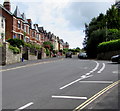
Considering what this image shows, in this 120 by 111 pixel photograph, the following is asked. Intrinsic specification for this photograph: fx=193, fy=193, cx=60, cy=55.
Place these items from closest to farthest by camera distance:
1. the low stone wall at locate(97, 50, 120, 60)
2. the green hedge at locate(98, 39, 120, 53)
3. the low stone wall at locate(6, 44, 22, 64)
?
the low stone wall at locate(6, 44, 22, 64)
the green hedge at locate(98, 39, 120, 53)
the low stone wall at locate(97, 50, 120, 60)

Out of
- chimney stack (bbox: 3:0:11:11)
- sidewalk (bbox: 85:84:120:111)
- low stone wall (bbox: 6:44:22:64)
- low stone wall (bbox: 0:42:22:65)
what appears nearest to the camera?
sidewalk (bbox: 85:84:120:111)

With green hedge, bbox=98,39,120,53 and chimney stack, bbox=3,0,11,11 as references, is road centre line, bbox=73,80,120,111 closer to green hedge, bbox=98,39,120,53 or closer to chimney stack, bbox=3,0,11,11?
green hedge, bbox=98,39,120,53

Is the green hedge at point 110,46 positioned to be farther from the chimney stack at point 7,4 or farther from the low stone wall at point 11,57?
the chimney stack at point 7,4

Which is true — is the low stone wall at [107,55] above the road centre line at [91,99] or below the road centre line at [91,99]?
above

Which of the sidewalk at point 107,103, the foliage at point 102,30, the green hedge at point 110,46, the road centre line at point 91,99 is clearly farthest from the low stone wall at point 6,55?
the foliage at point 102,30

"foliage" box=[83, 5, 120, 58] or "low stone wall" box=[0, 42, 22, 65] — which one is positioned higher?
"foliage" box=[83, 5, 120, 58]

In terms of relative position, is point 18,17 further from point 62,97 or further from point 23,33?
point 62,97

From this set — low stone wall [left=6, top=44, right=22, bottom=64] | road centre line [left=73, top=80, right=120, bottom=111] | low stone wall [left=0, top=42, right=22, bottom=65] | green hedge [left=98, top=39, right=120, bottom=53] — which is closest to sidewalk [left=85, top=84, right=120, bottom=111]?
road centre line [left=73, top=80, right=120, bottom=111]

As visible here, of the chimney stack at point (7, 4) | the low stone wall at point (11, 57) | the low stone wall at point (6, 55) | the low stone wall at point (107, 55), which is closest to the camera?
the low stone wall at point (6, 55)

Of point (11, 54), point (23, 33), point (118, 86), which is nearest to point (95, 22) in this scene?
point (23, 33)

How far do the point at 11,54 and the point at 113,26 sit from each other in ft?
130

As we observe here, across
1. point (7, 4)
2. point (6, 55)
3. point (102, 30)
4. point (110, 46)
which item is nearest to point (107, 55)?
point (110, 46)

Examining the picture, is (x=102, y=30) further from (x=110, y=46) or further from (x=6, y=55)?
(x=6, y=55)

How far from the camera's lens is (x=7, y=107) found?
5863mm
